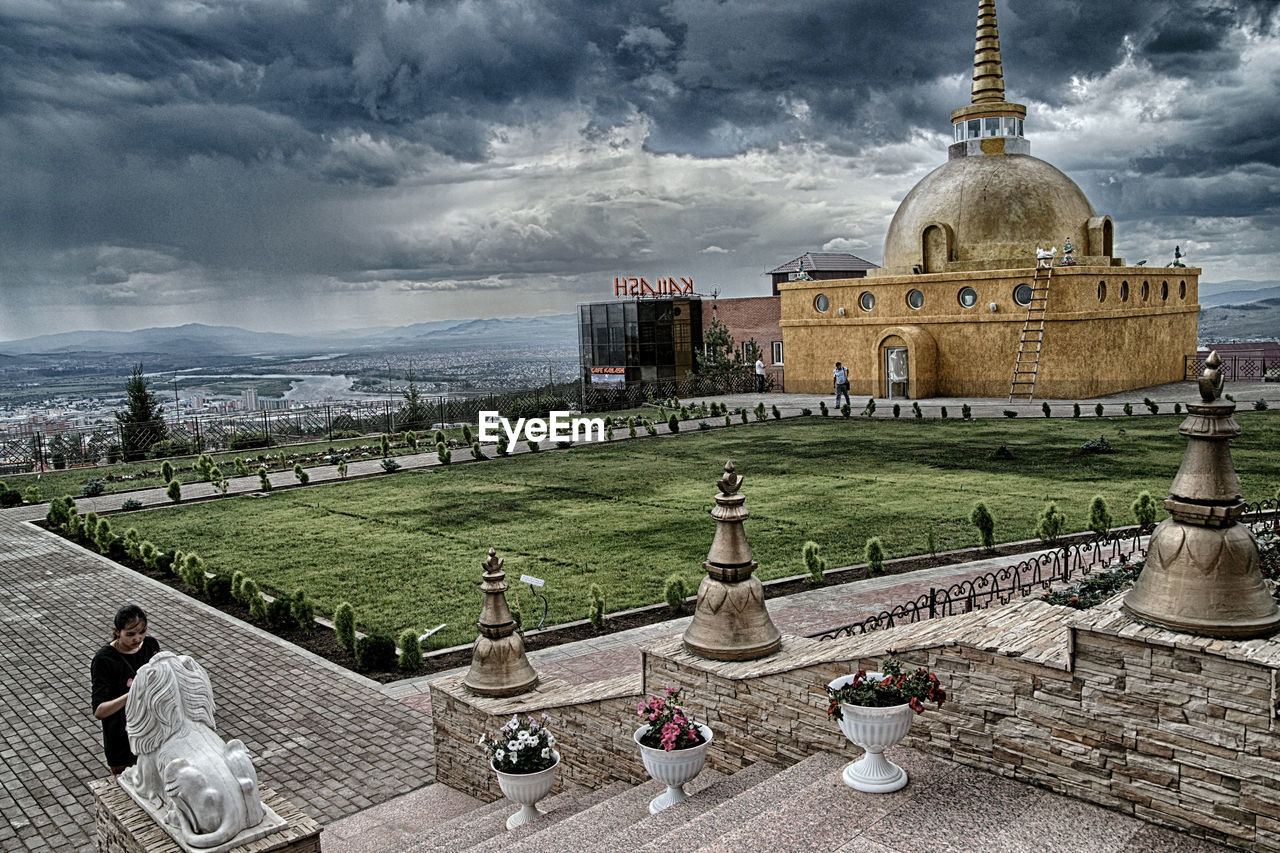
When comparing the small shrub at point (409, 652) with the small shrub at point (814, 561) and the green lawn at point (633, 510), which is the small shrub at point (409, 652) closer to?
the green lawn at point (633, 510)

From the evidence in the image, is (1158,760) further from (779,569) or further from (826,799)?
(779,569)

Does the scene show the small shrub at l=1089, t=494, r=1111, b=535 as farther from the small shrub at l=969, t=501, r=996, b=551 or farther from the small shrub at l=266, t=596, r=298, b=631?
the small shrub at l=266, t=596, r=298, b=631

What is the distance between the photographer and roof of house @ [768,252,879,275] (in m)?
69.3

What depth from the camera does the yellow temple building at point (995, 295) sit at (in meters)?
36.5

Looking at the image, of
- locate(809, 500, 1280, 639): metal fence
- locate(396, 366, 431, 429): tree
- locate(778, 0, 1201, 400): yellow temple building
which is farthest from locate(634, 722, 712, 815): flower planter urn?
locate(778, 0, 1201, 400): yellow temple building

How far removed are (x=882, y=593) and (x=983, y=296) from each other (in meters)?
28.5

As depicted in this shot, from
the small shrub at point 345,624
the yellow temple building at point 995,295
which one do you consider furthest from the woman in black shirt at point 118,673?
the yellow temple building at point 995,295

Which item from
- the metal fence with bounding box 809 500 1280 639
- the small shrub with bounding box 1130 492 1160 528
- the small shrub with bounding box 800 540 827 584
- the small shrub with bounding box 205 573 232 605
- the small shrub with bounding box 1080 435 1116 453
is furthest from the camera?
the small shrub with bounding box 1080 435 1116 453

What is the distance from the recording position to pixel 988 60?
41156mm

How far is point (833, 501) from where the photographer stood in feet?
61.0

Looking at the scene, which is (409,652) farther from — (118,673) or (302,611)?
(118,673)

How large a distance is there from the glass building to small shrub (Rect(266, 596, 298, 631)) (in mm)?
39900

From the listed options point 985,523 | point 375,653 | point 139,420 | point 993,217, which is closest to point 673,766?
point 375,653

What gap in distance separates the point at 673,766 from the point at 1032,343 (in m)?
34.4
